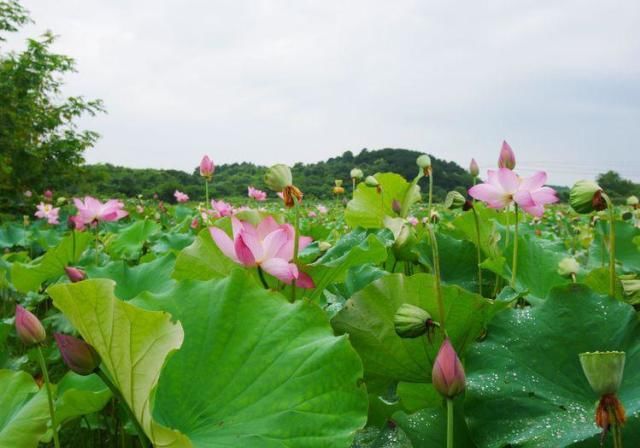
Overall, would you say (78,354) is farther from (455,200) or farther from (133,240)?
(133,240)

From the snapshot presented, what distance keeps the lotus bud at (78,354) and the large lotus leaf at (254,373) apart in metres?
0.09

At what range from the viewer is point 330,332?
512mm

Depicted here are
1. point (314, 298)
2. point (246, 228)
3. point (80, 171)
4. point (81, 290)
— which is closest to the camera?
point (81, 290)

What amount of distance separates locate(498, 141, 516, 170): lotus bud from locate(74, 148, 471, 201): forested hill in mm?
1702

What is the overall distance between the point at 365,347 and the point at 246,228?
0.20 metres

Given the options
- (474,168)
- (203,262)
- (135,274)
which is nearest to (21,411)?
(203,262)

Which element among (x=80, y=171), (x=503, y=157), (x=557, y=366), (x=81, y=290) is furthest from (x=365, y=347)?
(x=80, y=171)

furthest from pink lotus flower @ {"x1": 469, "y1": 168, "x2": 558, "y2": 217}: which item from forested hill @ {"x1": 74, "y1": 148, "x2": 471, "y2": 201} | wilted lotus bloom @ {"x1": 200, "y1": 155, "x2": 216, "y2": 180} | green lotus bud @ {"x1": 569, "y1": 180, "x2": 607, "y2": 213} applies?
forested hill @ {"x1": 74, "y1": 148, "x2": 471, "y2": 201}

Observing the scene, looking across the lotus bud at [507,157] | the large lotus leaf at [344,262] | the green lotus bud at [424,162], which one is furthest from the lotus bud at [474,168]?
the large lotus leaf at [344,262]

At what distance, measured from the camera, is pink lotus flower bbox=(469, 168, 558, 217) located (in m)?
0.83

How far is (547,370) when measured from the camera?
51 centimetres

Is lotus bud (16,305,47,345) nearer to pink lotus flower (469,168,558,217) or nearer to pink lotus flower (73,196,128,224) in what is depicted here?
pink lotus flower (469,168,558,217)

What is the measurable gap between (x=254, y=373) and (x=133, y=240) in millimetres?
1805

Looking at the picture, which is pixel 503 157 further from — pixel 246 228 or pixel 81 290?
pixel 81 290
